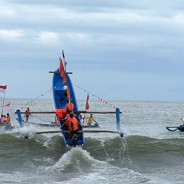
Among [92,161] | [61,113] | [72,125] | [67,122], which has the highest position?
[61,113]

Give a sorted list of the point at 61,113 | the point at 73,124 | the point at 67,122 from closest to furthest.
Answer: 1. the point at 73,124
2. the point at 67,122
3. the point at 61,113

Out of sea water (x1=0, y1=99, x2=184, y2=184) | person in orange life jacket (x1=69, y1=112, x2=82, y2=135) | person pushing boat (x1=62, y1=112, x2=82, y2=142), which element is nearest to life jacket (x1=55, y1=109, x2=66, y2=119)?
sea water (x1=0, y1=99, x2=184, y2=184)

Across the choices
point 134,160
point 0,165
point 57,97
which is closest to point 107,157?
point 134,160

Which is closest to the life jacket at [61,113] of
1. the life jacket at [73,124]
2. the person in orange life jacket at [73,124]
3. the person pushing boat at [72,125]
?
the person pushing boat at [72,125]

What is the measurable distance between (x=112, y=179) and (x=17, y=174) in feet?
12.7

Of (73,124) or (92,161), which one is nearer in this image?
(92,161)

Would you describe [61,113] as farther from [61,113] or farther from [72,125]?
[72,125]

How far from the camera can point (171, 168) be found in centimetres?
1961

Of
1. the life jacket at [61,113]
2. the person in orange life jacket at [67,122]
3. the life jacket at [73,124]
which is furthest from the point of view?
the life jacket at [61,113]

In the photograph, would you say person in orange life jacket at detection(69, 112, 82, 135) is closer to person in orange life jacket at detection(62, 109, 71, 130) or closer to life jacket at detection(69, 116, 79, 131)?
life jacket at detection(69, 116, 79, 131)

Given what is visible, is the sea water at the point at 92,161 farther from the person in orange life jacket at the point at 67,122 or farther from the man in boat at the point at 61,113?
the man in boat at the point at 61,113

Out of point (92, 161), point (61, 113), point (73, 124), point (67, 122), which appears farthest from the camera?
point (61, 113)

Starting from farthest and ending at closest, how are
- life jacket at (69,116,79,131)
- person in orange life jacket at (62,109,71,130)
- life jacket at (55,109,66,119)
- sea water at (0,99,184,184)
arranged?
life jacket at (55,109,66,119) < person in orange life jacket at (62,109,71,130) < life jacket at (69,116,79,131) < sea water at (0,99,184,184)

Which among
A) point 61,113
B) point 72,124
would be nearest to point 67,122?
point 72,124
